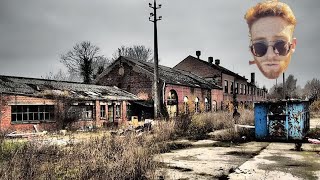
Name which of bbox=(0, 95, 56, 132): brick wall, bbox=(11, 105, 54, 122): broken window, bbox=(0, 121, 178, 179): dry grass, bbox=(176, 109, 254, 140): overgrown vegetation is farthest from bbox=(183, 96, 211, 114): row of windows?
bbox=(0, 121, 178, 179): dry grass

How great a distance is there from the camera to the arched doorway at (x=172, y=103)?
2666 cm

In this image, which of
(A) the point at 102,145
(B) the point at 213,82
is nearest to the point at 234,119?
(A) the point at 102,145

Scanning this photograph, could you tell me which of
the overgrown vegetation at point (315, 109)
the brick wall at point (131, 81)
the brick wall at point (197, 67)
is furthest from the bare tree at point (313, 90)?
the brick wall at point (131, 81)

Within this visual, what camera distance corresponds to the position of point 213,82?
1507 inches

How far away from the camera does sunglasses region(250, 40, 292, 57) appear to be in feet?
33.5

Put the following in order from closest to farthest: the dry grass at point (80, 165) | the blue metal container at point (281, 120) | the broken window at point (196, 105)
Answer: the dry grass at point (80, 165) → the blue metal container at point (281, 120) → the broken window at point (196, 105)

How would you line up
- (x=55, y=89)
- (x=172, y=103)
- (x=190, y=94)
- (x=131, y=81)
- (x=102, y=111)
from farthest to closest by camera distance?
(x=190, y=94) < (x=131, y=81) < (x=172, y=103) < (x=102, y=111) < (x=55, y=89)

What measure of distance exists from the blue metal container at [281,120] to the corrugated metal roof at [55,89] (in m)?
13.3

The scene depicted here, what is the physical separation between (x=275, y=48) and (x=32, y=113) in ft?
49.3

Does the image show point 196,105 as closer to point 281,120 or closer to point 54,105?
point 54,105

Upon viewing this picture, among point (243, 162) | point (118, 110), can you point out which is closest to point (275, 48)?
point (243, 162)

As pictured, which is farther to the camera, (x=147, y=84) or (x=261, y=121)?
(x=147, y=84)
